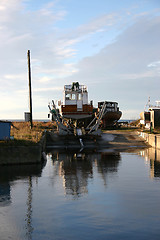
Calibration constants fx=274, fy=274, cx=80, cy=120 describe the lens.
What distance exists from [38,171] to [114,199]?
8278mm

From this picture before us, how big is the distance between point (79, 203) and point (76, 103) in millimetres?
29576

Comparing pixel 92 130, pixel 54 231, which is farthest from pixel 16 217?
pixel 92 130

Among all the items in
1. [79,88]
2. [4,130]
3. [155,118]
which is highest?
[79,88]

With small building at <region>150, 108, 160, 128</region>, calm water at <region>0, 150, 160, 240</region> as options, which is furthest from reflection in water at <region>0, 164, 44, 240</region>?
small building at <region>150, 108, 160, 128</region>

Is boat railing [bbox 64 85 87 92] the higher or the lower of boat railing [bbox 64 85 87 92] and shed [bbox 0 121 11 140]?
the higher

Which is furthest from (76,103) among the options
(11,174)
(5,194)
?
(5,194)

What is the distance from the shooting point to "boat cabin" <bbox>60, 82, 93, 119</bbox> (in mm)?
39438

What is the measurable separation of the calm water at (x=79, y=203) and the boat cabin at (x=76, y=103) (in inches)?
773

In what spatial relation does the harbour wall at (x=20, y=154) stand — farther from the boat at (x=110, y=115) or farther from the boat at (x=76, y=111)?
the boat at (x=110, y=115)

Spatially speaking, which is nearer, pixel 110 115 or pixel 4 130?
pixel 4 130

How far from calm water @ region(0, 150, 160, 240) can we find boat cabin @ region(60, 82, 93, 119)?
1963 cm

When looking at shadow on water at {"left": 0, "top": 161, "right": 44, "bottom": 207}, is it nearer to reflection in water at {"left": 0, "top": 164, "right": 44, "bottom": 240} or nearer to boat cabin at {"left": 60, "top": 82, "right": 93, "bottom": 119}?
reflection in water at {"left": 0, "top": 164, "right": 44, "bottom": 240}

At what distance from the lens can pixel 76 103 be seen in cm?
4056

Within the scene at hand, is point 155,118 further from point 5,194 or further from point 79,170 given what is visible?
point 5,194
